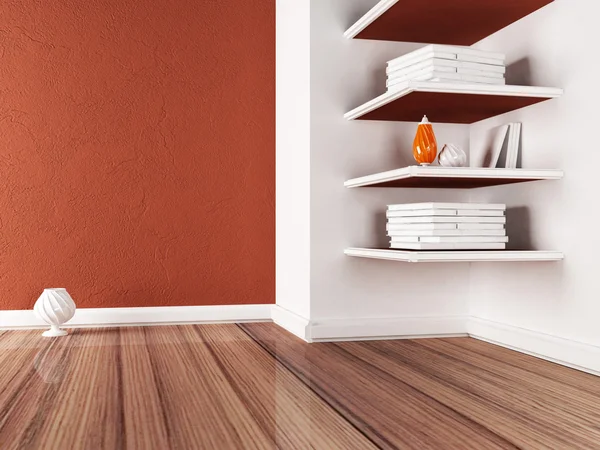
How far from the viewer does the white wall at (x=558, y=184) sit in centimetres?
188

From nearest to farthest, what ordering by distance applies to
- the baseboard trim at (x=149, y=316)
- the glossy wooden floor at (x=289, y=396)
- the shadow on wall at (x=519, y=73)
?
the glossy wooden floor at (x=289, y=396)
the shadow on wall at (x=519, y=73)
the baseboard trim at (x=149, y=316)

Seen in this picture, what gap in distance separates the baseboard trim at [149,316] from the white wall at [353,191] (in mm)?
623

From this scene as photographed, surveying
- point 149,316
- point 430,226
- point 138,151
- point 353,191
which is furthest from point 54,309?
point 430,226

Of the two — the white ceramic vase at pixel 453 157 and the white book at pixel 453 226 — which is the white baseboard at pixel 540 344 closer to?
the white book at pixel 453 226

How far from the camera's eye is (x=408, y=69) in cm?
217

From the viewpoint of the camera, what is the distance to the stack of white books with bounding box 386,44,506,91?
2.05 meters

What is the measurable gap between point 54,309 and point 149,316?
16.8 inches

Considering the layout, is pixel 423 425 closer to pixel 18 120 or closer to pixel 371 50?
pixel 371 50

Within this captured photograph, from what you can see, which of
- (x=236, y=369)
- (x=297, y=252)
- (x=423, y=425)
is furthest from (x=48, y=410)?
(x=297, y=252)

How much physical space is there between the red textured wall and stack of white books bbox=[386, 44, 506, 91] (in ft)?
3.31

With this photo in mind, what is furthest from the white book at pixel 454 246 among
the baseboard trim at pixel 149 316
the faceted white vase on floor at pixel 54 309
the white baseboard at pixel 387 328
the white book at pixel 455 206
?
the faceted white vase on floor at pixel 54 309

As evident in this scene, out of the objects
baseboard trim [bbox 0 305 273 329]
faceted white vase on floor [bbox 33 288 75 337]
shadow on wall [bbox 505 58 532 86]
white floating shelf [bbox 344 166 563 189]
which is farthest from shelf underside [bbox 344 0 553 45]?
faceted white vase on floor [bbox 33 288 75 337]

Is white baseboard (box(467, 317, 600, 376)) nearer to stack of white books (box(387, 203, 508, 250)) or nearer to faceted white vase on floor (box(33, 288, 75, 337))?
stack of white books (box(387, 203, 508, 250))

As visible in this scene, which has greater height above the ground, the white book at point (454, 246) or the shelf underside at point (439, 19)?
the shelf underside at point (439, 19)
